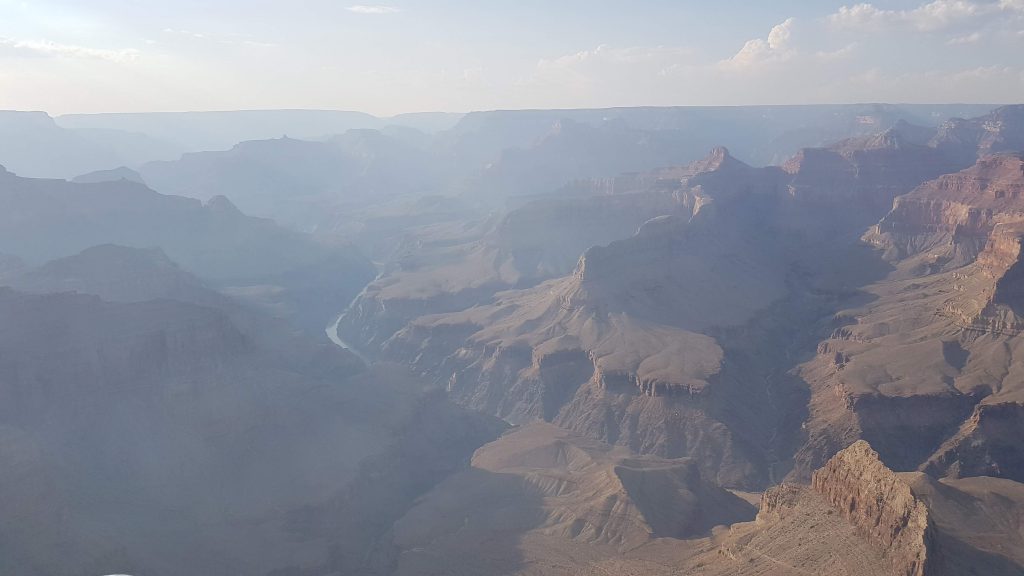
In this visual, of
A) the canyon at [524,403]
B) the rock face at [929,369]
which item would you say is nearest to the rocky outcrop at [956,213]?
the canyon at [524,403]

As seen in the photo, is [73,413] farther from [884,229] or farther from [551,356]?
[884,229]

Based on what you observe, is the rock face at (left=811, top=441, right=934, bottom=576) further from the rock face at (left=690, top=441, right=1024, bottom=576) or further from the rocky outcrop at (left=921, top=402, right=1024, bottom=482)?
the rocky outcrop at (left=921, top=402, right=1024, bottom=482)

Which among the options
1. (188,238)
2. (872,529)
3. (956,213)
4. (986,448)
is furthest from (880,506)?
(188,238)

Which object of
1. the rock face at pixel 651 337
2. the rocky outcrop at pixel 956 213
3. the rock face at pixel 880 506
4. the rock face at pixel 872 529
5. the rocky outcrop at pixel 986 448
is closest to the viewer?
the rock face at pixel 880 506

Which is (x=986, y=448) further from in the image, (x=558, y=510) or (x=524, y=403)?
(x=524, y=403)

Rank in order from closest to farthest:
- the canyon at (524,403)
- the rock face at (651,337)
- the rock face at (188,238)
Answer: the canyon at (524,403) → the rock face at (651,337) → the rock face at (188,238)

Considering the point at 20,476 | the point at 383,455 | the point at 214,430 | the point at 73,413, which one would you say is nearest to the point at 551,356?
the point at 383,455

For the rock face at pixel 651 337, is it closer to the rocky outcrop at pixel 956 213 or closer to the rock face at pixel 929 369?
the rock face at pixel 929 369

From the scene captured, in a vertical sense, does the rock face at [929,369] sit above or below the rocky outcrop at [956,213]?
below

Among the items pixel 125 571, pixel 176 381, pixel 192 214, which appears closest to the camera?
pixel 125 571
